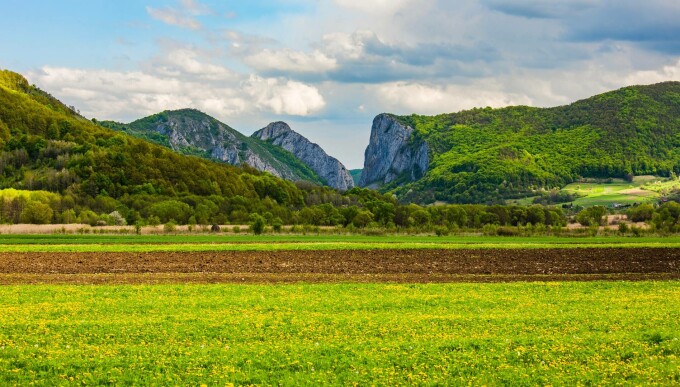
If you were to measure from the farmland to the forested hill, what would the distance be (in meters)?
104

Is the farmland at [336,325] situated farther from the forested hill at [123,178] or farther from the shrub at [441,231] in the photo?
the forested hill at [123,178]

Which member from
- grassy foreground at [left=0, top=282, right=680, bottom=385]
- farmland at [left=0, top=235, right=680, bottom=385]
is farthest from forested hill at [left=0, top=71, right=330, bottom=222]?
grassy foreground at [left=0, top=282, right=680, bottom=385]

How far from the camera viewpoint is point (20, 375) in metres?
17.8

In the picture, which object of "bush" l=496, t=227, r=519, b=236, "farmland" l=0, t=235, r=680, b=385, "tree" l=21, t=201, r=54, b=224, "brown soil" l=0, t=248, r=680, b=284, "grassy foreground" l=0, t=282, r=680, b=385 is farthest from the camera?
"tree" l=21, t=201, r=54, b=224

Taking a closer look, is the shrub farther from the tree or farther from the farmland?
the tree

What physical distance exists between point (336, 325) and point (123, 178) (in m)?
157

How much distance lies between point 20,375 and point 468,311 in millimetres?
18350

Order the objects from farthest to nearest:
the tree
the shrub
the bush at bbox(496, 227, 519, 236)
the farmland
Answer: the tree → the shrub → the bush at bbox(496, 227, 519, 236) → the farmland

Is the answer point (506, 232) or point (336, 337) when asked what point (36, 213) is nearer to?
point (506, 232)

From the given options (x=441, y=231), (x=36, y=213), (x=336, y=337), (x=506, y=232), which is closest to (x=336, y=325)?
(x=336, y=337)

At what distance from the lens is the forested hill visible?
517ft

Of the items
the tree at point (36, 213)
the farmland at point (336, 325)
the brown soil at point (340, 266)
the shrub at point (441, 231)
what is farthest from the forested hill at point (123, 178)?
the farmland at point (336, 325)

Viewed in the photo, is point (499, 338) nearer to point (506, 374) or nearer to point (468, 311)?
point (506, 374)

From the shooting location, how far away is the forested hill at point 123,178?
15762 cm
